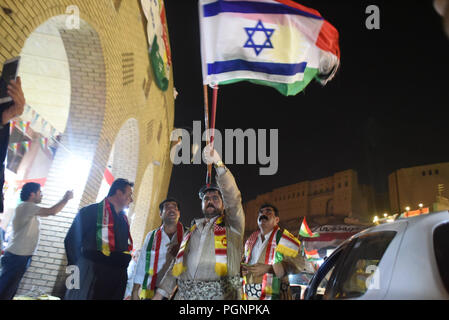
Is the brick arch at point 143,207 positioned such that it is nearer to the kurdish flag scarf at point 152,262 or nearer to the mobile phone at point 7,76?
the kurdish flag scarf at point 152,262

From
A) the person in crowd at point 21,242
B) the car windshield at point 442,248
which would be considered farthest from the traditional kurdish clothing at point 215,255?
the person in crowd at point 21,242

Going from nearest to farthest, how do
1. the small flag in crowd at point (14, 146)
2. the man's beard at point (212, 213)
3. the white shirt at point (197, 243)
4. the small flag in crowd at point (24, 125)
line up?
Result: the white shirt at point (197, 243), the man's beard at point (212, 213), the small flag in crowd at point (24, 125), the small flag in crowd at point (14, 146)

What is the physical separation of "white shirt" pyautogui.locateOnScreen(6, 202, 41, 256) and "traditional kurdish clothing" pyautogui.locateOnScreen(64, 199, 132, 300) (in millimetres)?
1191

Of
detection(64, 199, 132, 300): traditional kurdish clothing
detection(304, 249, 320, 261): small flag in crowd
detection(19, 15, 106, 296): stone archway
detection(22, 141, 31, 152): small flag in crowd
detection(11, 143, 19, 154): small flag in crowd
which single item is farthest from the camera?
detection(304, 249, 320, 261): small flag in crowd

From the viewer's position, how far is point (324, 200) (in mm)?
56562

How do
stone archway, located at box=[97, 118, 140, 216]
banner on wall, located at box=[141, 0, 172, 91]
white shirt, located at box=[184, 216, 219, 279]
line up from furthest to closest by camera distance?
stone archway, located at box=[97, 118, 140, 216] < banner on wall, located at box=[141, 0, 172, 91] < white shirt, located at box=[184, 216, 219, 279]

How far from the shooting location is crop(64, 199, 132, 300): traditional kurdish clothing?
383 centimetres

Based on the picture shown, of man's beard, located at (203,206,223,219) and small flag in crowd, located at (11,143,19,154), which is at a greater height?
small flag in crowd, located at (11,143,19,154)

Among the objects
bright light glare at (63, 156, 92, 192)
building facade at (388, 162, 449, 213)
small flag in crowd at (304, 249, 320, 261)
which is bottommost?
small flag in crowd at (304, 249, 320, 261)

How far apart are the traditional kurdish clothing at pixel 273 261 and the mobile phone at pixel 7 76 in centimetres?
367

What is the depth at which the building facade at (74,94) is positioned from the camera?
5.81 m

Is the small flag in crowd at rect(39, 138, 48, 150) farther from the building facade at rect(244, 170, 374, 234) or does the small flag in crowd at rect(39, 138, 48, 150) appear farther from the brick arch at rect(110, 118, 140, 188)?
the building facade at rect(244, 170, 374, 234)

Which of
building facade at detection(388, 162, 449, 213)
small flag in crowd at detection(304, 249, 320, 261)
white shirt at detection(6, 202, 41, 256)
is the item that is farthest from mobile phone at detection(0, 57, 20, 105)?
building facade at detection(388, 162, 449, 213)

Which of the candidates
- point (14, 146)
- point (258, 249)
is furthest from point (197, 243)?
point (14, 146)
